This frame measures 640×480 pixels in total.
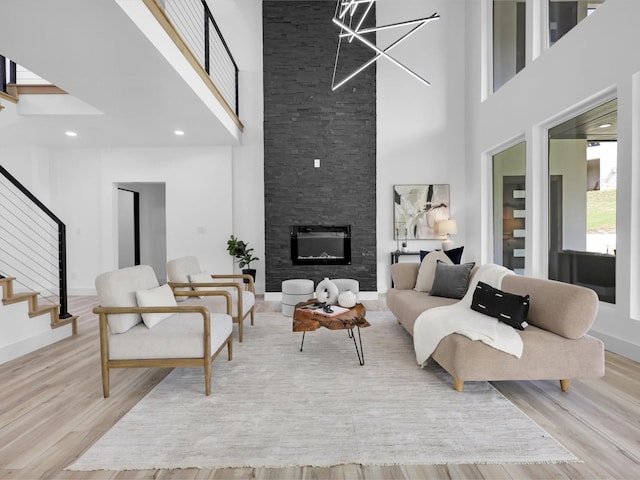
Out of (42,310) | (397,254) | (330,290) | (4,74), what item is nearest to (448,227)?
(397,254)

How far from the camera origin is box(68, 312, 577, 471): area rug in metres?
1.74

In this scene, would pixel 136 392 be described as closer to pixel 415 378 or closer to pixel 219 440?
pixel 219 440

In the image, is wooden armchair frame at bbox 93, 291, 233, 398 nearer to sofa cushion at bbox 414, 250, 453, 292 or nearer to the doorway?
sofa cushion at bbox 414, 250, 453, 292

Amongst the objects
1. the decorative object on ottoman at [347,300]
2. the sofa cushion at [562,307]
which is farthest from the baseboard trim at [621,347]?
the decorative object on ottoman at [347,300]

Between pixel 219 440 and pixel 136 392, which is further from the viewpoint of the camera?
pixel 136 392

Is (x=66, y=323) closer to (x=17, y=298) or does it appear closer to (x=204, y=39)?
(x=17, y=298)

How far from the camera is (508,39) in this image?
5.52 metres

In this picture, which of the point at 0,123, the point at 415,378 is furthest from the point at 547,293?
the point at 0,123

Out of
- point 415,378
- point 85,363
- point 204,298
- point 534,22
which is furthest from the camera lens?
point 534,22

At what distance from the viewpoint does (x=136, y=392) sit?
2.52 m

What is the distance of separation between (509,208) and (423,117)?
7.90ft

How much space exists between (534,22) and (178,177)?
235 inches

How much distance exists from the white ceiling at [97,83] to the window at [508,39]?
4.44 m

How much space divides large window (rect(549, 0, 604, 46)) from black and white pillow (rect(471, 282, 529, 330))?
328cm
